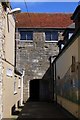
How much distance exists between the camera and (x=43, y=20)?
A: 122 feet

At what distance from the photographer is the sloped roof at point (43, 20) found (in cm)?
3584

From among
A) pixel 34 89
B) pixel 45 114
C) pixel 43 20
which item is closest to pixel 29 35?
pixel 43 20

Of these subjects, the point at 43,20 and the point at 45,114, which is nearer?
the point at 45,114

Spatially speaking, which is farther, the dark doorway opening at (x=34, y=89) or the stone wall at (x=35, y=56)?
the dark doorway opening at (x=34, y=89)

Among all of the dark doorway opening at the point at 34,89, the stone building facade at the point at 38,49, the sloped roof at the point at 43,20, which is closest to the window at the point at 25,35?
the stone building facade at the point at 38,49

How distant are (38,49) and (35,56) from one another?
0.88 metres

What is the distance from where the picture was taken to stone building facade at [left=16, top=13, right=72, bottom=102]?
3522cm

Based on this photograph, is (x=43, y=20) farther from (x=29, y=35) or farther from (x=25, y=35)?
(x=25, y=35)

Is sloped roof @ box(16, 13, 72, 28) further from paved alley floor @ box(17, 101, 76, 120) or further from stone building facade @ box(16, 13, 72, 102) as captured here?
paved alley floor @ box(17, 101, 76, 120)

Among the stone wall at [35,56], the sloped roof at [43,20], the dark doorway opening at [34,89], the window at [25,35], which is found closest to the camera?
the stone wall at [35,56]

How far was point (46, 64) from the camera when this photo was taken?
35.4 metres

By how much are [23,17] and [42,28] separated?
3.17 meters

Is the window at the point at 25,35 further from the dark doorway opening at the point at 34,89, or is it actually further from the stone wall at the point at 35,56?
the dark doorway opening at the point at 34,89

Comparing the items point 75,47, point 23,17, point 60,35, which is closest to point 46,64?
point 60,35
